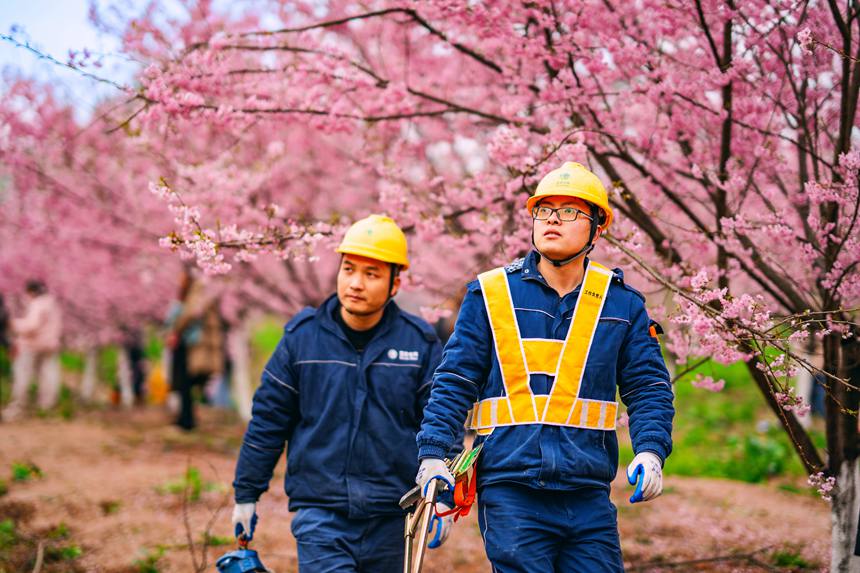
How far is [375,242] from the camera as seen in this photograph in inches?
149

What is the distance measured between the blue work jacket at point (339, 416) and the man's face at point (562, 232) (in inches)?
40.7

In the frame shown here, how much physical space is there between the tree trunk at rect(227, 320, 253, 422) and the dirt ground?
3488 millimetres

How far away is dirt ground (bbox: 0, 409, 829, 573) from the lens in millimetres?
5496

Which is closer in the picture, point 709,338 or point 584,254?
point 584,254

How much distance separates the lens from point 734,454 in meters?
10.1

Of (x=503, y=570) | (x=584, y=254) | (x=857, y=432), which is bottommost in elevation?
(x=503, y=570)

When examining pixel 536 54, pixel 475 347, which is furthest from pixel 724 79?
pixel 475 347

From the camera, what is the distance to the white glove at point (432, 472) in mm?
2771

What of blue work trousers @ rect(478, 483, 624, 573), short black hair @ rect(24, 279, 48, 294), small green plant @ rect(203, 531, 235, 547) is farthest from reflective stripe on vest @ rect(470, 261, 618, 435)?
short black hair @ rect(24, 279, 48, 294)

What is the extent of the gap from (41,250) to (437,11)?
12067 mm

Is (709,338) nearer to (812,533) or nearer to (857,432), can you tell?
(857,432)

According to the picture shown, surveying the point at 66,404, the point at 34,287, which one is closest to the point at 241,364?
the point at 66,404

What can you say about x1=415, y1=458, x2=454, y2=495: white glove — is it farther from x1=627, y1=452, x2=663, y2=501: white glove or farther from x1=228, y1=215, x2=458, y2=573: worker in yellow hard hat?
x1=228, y1=215, x2=458, y2=573: worker in yellow hard hat

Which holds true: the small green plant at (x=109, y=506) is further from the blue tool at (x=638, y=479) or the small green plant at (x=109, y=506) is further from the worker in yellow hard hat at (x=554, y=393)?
the blue tool at (x=638, y=479)
